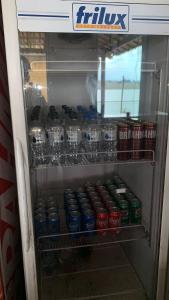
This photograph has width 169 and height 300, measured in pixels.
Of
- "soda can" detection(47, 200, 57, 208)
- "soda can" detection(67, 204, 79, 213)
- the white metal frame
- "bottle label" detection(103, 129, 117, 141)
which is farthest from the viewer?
"soda can" detection(47, 200, 57, 208)

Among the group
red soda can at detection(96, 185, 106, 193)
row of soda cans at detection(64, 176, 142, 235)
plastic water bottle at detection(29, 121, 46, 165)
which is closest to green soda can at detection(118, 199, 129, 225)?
row of soda cans at detection(64, 176, 142, 235)

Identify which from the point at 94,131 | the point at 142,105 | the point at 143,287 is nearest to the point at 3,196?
the point at 94,131

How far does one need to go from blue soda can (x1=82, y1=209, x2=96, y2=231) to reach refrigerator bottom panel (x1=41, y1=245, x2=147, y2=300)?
47 cm

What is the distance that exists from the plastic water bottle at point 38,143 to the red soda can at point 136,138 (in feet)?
1.51

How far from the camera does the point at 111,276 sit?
1699 millimetres

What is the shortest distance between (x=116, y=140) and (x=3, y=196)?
25.7 inches

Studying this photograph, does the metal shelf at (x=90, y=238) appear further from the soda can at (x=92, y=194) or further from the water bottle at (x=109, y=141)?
the water bottle at (x=109, y=141)

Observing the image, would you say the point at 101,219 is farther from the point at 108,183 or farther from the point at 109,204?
the point at 108,183

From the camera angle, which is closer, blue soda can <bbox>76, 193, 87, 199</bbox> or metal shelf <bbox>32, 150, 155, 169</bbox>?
metal shelf <bbox>32, 150, 155, 169</bbox>

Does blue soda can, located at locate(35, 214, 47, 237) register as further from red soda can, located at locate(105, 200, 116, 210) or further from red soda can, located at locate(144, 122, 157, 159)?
red soda can, located at locate(144, 122, 157, 159)

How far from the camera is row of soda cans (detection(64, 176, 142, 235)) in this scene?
140cm

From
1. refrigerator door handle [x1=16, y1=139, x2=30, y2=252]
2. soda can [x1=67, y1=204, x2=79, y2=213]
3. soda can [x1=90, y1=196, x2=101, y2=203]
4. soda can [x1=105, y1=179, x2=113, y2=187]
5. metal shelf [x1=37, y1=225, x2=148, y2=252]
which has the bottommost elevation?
metal shelf [x1=37, y1=225, x2=148, y2=252]

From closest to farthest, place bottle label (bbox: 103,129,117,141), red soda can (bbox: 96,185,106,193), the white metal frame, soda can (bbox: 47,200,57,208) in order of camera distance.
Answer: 1. the white metal frame
2. bottle label (bbox: 103,129,117,141)
3. soda can (bbox: 47,200,57,208)
4. red soda can (bbox: 96,185,106,193)

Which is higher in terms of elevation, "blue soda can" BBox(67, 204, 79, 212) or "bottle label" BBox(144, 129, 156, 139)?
"bottle label" BBox(144, 129, 156, 139)
